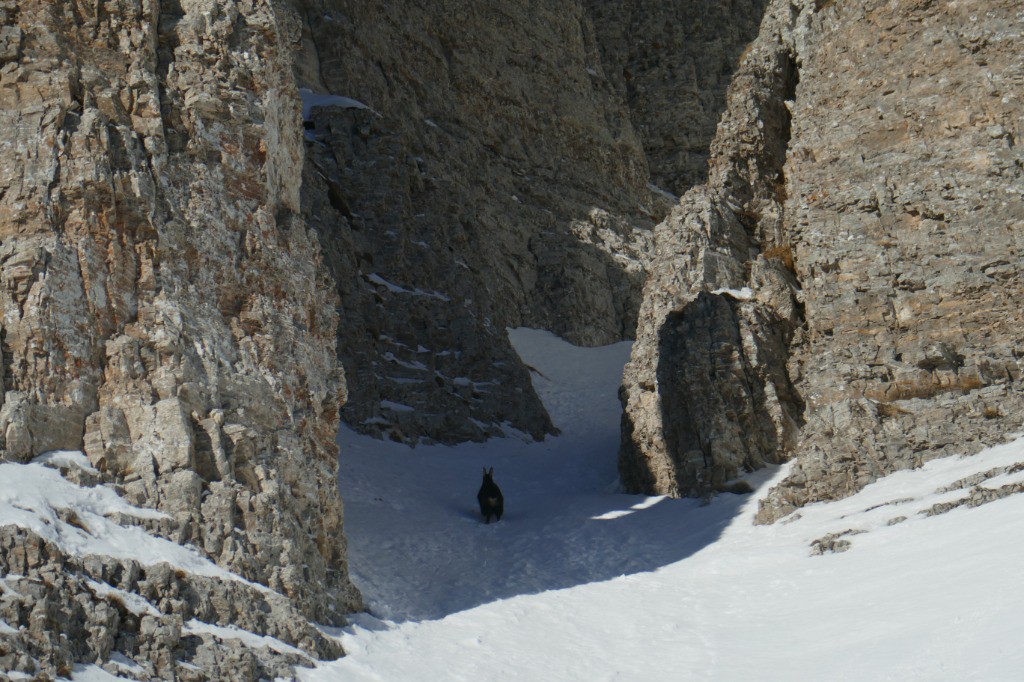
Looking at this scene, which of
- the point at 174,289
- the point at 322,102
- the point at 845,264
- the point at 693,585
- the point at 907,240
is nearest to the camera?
the point at 174,289

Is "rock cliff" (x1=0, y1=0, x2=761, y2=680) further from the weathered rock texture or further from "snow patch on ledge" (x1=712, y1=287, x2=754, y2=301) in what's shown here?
"snow patch on ledge" (x1=712, y1=287, x2=754, y2=301)

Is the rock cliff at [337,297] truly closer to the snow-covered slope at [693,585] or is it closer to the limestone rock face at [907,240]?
the limestone rock face at [907,240]

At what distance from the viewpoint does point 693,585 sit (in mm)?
18281

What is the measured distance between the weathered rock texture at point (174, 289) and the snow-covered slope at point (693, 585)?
1.94 metres

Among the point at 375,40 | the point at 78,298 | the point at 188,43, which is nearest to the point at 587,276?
the point at 375,40

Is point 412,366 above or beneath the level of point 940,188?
beneath

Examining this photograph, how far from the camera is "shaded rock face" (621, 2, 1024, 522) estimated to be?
69.2 feet

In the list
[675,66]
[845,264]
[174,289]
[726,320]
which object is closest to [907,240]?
[845,264]

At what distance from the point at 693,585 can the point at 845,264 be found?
7.70 metres

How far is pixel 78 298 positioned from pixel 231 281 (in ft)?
7.20

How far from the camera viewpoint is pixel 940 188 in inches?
883

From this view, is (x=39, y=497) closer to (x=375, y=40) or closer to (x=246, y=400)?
(x=246, y=400)

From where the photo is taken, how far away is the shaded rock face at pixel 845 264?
21.1 meters

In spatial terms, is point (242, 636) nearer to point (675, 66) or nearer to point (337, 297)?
point (337, 297)
